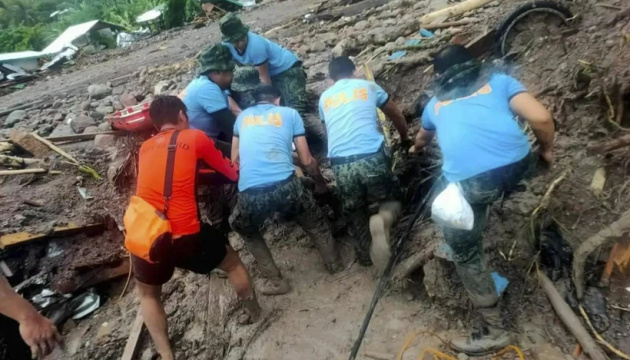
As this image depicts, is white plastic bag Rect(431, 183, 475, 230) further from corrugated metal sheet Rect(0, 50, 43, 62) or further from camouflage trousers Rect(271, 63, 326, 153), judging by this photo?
corrugated metal sheet Rect(0, 50, 43, 62)

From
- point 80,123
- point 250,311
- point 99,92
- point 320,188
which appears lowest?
point 250,311

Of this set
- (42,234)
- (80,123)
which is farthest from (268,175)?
(80,123)

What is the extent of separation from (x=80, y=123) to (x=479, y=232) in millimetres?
7227

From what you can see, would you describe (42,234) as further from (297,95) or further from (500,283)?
(500,283)

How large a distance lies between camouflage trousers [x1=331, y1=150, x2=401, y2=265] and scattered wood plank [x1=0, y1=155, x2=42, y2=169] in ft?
16.7

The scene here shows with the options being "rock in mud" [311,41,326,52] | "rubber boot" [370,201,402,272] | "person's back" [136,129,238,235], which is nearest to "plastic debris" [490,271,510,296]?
"rubber boot" [370,201,402,272]

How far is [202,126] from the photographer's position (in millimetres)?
5008

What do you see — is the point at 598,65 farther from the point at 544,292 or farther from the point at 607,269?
the point at 544,292

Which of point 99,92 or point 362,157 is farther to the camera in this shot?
point 99,92

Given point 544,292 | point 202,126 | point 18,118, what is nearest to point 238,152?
point 202,126

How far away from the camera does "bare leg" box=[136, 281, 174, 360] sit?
3.79 m

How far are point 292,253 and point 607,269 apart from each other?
9.67ft

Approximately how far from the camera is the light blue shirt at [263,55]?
5.43 metres

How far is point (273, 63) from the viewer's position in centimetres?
572
